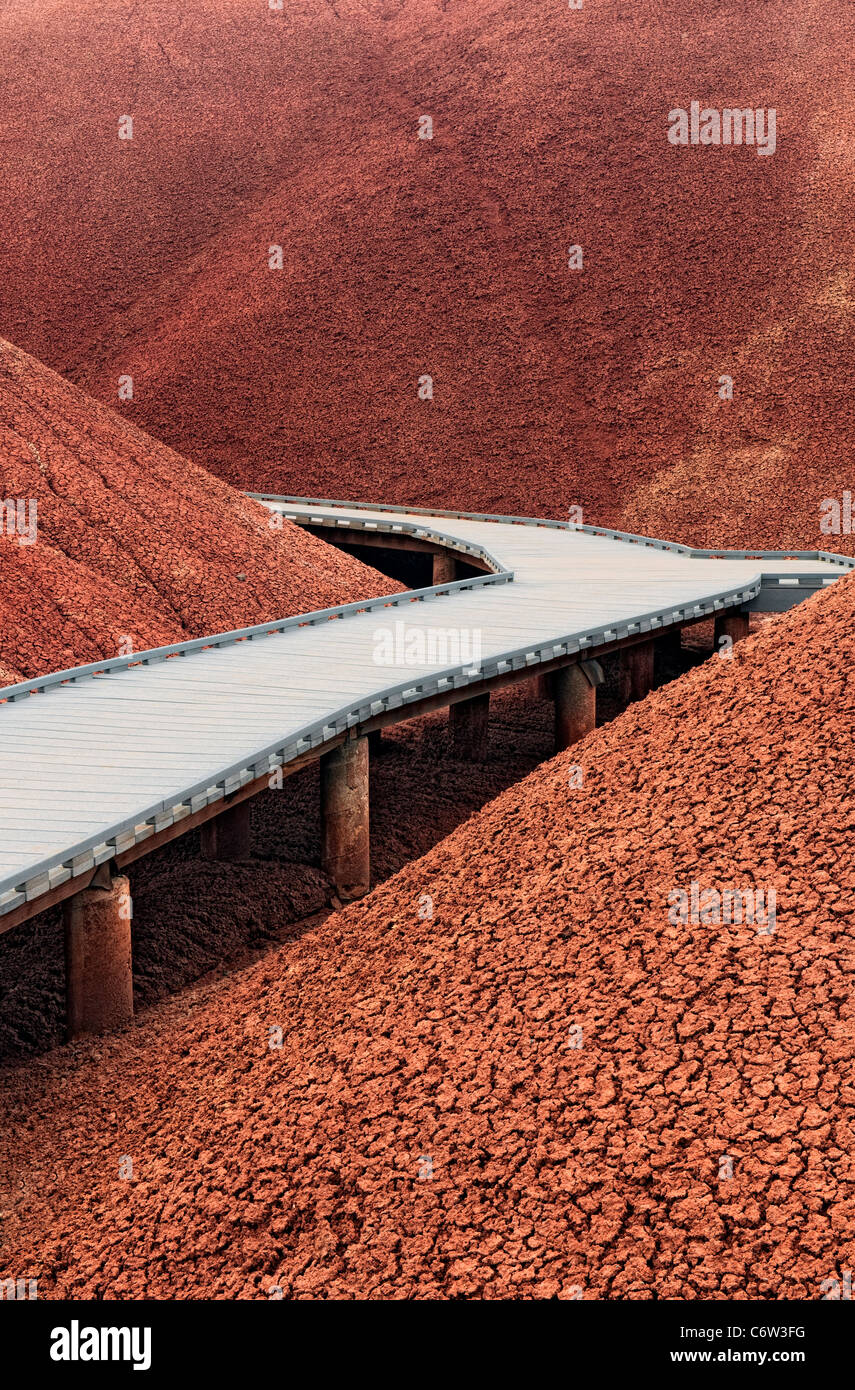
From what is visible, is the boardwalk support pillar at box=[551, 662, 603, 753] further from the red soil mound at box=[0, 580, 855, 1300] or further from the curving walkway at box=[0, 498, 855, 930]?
the red soil mound at box=[0, 580, 855, 1300]

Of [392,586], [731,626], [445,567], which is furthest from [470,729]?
[445,567]

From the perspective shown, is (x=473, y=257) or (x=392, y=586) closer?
(x=392, y=586)

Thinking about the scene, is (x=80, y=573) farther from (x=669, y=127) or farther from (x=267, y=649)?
(x=669, y=127)

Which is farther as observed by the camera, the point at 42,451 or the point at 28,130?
the point at 28,130

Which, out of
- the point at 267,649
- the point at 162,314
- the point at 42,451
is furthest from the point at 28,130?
the point at 267,649

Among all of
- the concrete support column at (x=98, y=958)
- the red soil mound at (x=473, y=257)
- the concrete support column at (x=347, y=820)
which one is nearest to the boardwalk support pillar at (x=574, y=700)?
the concrete support column at (x=347, y=820)

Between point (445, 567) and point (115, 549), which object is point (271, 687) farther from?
point (445, 567)

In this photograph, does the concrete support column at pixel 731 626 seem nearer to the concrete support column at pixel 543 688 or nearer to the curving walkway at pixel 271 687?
the curving walkway at pixel 271 687
